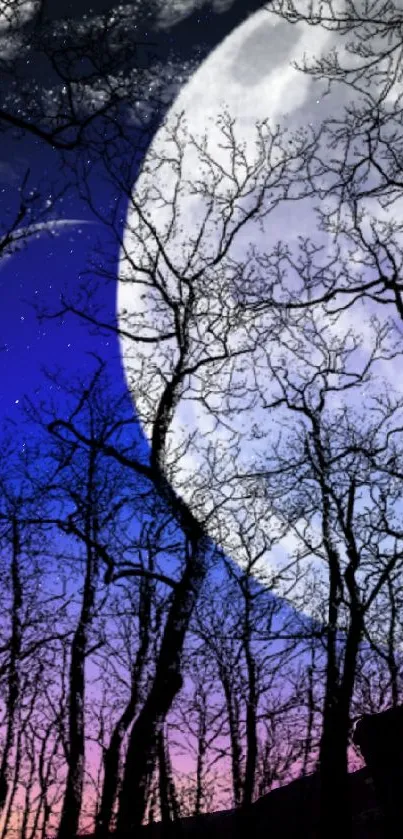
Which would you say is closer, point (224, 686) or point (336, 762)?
point (336, 762)

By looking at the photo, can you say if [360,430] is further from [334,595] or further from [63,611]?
[63,611]

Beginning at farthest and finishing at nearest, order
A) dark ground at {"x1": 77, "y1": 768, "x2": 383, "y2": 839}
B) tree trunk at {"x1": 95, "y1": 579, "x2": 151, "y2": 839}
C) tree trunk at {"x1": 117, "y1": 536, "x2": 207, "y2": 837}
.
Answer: dark ground at {"x1": 77, "y1": 768, "x2": 383, "y2": 839} < tree trunk at {"x1": 95, "y1": 579, "x2": 151, "y2": 839} < tree trunk at {"x1": 117, "y1": 536, "x2": 207, "y2": 837}

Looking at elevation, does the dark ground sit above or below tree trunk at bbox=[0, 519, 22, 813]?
below

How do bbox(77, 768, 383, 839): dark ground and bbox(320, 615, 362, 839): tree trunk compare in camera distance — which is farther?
bbox(77, 768, 383, 839): dark ground

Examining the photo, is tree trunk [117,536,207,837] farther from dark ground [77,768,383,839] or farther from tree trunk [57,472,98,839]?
dark ground [77,768,383,839]

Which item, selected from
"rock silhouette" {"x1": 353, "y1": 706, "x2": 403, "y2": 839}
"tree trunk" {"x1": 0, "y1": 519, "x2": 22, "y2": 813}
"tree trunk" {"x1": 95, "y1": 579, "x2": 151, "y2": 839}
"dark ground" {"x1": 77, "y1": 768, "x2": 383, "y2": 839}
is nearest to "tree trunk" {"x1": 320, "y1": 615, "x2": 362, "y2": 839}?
"rock silhouette" {"x1": 353, "y1": 706, "x2": 403, "y2": 839}

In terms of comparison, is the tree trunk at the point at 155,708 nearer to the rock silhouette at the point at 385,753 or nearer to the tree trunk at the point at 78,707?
the tree trunk at the point at 78,707

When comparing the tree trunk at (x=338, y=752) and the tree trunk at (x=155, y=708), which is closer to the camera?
the tree trunk at (x=155, y=708)

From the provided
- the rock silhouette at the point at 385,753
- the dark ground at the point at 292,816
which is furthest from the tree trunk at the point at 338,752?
the dark ground at the point at 292,816

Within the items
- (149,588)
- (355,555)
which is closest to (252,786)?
(149,588)

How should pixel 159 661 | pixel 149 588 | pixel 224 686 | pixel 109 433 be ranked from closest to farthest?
pixel 159 661, pixel 109 433, pixel 149 588, pixel 224 686

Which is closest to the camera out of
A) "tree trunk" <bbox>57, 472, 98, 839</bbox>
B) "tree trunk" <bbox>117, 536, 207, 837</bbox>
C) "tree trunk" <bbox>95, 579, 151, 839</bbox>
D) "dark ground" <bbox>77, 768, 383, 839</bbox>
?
"tree trunk" <bbox>117, 536, 207, 837</bbox>

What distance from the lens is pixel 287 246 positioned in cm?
1368

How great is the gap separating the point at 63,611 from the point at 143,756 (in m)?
8.33
